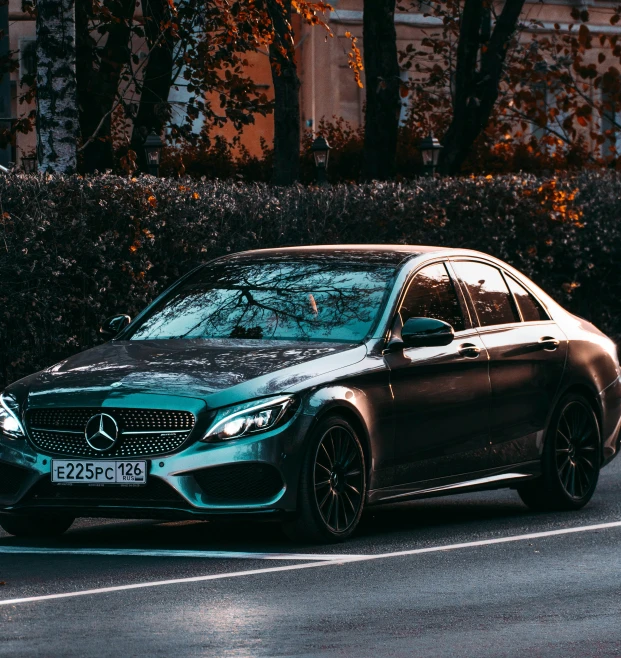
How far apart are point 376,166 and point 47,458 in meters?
17.4

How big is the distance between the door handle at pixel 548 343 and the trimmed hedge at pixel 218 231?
7.07 metres

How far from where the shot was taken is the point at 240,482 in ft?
31.2

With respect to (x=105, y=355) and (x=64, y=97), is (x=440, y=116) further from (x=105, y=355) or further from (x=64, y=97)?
(x=105, y=355)

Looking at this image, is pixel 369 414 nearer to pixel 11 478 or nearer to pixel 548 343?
pixel 11 478

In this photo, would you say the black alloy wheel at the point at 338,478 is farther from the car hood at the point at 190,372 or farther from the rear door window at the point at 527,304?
the rear door window at the point at 527,304

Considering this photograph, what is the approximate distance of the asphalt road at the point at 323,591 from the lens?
7117 mm

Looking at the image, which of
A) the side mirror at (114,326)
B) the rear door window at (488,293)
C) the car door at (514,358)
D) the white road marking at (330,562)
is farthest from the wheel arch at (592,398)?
the side mirror at (114,326)

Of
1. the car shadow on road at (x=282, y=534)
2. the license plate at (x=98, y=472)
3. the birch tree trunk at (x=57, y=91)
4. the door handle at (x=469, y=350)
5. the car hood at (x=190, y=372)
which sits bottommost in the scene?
the car shadow on road at (x=282, y=534)

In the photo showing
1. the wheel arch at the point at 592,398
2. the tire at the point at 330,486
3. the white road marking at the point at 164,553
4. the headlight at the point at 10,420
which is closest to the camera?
the white road marking at the point at 164,553

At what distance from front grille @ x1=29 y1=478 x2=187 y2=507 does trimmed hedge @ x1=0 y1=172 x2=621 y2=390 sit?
8053 mm

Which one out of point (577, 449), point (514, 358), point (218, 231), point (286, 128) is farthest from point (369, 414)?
point (286, 128)

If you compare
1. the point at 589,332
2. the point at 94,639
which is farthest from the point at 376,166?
the point at 94,639

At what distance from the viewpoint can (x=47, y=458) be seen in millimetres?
9703

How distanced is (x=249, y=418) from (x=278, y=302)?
1.45 metres
